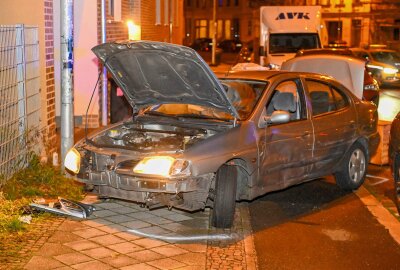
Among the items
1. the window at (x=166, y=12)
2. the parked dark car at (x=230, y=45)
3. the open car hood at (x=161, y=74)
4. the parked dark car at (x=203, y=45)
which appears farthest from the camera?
the parked dark car at (x=230, y=45)

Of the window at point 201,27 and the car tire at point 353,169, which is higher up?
the window at point 201,27

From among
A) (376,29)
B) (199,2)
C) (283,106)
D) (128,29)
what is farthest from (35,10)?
(199,2)

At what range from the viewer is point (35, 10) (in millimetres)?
9805

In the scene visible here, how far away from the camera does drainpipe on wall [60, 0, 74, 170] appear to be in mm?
8719

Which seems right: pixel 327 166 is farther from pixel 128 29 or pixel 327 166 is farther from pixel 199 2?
pixel 199 2

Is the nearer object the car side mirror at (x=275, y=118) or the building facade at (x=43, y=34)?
the car side mirror at (x=275, y=118)

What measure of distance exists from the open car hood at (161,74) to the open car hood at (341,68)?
6687mm

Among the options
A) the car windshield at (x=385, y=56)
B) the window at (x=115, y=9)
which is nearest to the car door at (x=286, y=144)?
the window at (x=115, y=9)

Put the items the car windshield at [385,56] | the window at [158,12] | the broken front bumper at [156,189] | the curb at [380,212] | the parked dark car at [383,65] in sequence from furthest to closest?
the car windshield at [385,56]
the parked dark car at [383,65]
the window at [158,12]
the curb at [380,212]
the broken front bumper at [156,189]

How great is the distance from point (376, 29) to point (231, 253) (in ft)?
182

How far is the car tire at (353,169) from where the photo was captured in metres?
9.48

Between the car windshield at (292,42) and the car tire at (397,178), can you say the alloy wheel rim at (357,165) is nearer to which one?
the car tire at (397,178)

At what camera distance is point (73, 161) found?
7.73 metres

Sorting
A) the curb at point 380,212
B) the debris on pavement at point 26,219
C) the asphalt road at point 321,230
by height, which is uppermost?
the debris on pavement at point 26,219
